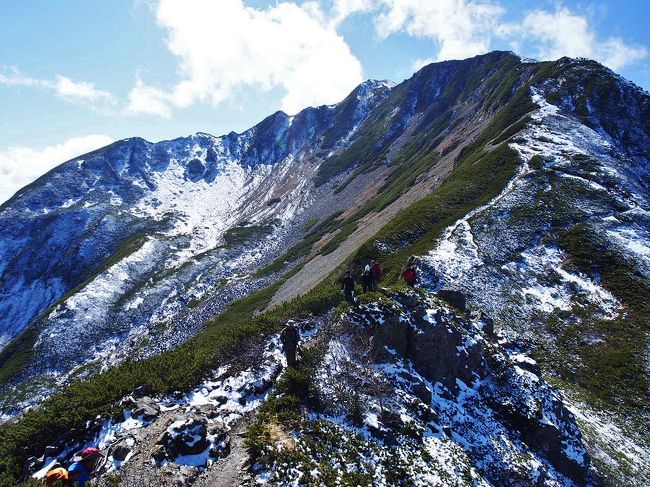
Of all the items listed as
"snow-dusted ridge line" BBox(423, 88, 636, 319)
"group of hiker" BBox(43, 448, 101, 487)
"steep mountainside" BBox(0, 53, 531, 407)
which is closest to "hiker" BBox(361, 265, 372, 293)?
"snow-dusted ridge line" BBox(423, 88, 636, 319)

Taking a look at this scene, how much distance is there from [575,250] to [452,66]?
589 feet

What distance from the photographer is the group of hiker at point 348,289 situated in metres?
21.2

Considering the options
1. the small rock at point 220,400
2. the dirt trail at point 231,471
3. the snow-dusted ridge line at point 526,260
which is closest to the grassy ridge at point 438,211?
the snow-dusted ridge line at point 526,260

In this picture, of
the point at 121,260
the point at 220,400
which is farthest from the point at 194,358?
the point at 121,260

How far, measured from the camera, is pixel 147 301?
104 meters

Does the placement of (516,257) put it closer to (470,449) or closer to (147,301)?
(470,449)

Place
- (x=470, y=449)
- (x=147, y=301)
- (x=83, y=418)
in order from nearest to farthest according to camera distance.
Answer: (x=83, y=418), (x=470, y=449), (x=147, y=301)

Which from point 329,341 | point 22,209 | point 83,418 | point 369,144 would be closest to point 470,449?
point 329,341

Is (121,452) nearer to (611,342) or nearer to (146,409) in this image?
(146,409)

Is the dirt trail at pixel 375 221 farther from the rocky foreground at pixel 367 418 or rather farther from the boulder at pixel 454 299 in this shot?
the rocky foreground at pixel 367 418

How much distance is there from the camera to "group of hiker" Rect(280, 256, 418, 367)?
2120 cm

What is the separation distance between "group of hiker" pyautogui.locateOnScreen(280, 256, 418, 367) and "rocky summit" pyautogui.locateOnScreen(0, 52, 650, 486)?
0.32 meters

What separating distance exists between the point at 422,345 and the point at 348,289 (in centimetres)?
596

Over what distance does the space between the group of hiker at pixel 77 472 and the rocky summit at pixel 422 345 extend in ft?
1.53
